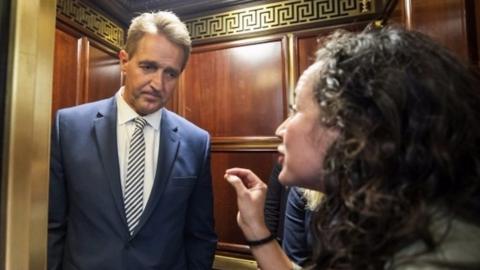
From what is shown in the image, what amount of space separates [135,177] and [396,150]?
0.69 metres

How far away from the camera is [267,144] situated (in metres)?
1.88

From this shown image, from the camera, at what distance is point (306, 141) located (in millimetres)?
550

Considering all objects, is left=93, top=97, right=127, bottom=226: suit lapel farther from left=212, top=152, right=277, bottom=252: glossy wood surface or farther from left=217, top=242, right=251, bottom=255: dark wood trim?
left=217, top=242, right=251, bottom=255: dark wood trim

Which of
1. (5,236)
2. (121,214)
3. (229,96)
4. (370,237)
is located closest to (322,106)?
(370,237)

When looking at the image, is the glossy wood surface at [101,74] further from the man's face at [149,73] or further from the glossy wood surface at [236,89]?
the man's face at [149,73]

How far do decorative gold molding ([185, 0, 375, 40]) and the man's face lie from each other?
1042mm

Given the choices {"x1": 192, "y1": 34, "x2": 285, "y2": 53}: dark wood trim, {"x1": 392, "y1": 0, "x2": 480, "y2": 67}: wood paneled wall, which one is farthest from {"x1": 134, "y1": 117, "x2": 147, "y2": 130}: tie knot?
{"x1": 192, "y1": 34, "x2": 285, "y2": 53}: dark wood trim

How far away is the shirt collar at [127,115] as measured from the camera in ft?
3.16

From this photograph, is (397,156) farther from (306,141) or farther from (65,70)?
(65,70)

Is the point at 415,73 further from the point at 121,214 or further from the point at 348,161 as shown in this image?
the point at 121,214

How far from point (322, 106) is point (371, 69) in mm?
88

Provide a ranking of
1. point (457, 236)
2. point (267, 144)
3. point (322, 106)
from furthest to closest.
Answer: point (267, 144) → point (322, 106) → point (457, 236)

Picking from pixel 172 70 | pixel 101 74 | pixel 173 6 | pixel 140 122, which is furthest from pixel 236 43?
pixel 140 122

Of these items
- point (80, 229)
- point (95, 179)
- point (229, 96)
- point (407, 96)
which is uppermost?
point (229, 96)
